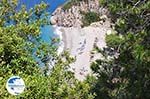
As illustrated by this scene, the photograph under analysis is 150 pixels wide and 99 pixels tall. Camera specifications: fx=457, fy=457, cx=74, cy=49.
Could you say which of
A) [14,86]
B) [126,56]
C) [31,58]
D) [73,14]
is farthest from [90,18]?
[14,86]

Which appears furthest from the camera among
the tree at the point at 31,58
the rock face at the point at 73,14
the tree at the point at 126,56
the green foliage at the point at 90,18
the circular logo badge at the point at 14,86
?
the rock face at the point at 73,14

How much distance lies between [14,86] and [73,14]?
121676mm

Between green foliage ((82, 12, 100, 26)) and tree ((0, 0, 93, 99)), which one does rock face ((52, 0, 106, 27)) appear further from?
tree ((0, 0, 93, 99))

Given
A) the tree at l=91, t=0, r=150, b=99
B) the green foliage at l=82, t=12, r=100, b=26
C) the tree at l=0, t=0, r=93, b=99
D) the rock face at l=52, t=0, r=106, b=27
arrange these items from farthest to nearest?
the rock face at l=52, t=0, r=106, b=27 < the green foliage at l=82, t=12, r=100, b=26 < the tree at l=91, t=0, r=150, b=99 < the tree at l=0, t=0, r=93, b=99

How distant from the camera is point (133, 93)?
15.5 m

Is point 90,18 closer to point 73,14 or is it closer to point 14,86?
point 73,14

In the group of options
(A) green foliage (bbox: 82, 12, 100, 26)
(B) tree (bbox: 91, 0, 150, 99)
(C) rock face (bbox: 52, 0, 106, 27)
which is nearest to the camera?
(B) tree (bbox: 91, 0, 150, 99)

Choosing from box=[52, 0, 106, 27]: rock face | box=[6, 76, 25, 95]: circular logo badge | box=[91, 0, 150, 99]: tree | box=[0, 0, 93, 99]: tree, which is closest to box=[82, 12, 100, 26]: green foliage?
box=[52, 0, 106, 27]: rock face

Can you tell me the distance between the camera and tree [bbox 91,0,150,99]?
9984mm

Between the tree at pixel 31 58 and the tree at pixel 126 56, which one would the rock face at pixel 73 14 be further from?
the tree at pixel 31 58

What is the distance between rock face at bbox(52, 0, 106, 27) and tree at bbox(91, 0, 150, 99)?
81877 millimetres

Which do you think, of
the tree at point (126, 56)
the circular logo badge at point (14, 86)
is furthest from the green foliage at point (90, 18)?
the circular logo badge at point (14, 86)

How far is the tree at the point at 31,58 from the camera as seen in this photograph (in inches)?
314

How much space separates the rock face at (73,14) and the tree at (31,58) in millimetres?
90394
